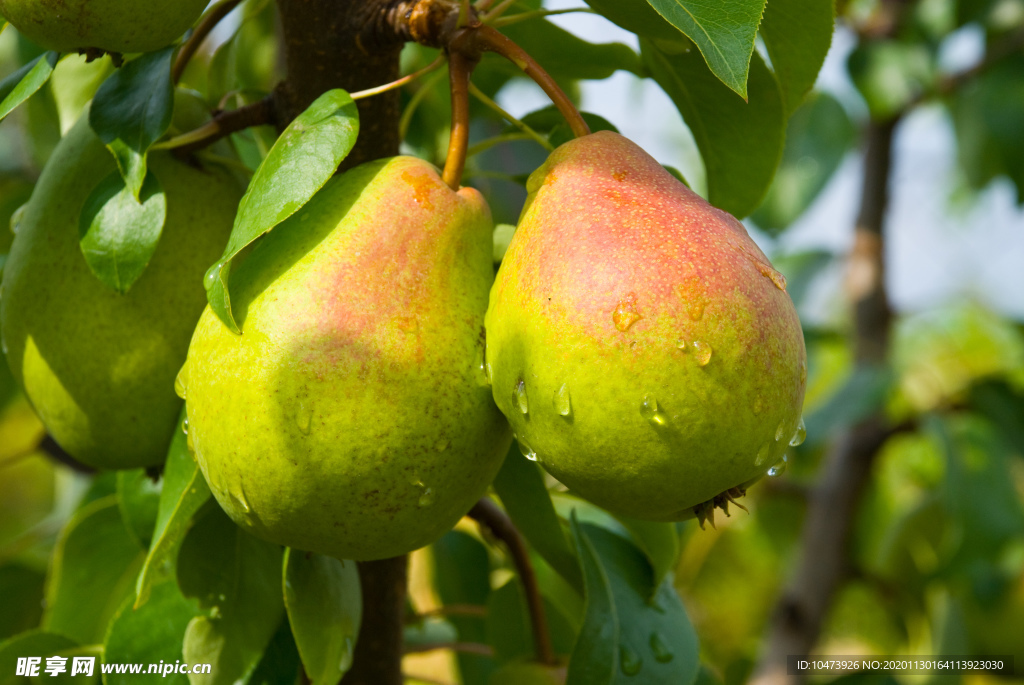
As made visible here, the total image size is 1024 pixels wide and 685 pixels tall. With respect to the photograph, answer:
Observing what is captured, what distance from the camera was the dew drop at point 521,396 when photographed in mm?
512

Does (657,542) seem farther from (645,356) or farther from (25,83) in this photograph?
(25,83)

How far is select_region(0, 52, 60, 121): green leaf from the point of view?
607 mm

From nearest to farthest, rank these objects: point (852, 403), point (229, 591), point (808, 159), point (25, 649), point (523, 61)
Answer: point (523, 61)
point (229, 591)
point (25, 649)
point (852, 403)
point (808, 159)

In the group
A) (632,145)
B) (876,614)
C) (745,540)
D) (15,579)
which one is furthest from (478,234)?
(876,614)

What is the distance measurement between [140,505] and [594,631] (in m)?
0.44

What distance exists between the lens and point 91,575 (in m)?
0.98

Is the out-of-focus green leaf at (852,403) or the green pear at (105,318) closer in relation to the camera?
the green pear at (105,318)

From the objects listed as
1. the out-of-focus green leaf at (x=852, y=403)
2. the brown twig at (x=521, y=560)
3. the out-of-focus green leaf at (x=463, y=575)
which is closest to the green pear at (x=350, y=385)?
the brown twig at (x=521, y=560)

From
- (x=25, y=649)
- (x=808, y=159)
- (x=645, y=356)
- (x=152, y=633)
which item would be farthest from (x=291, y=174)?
(x=808, y=159)

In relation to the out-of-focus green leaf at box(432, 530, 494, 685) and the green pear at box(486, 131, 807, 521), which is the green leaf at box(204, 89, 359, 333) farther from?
the out-of-focus green leaf at box(432, 530, 494, 685)

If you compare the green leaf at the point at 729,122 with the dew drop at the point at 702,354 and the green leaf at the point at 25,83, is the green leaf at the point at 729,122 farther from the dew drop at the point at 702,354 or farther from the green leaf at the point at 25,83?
the green leaf at the point at 25,83

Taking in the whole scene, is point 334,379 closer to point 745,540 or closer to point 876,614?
point 745,540

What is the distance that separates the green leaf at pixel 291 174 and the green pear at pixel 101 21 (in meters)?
0.11

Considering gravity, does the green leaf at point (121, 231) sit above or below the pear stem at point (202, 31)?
below
